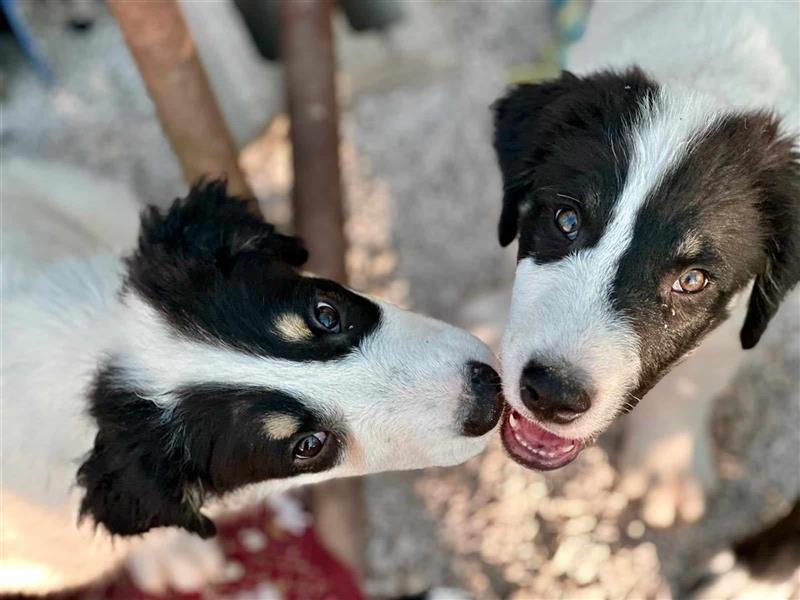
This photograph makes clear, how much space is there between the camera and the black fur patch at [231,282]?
5.44ft

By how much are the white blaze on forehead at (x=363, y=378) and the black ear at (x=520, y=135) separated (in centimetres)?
39

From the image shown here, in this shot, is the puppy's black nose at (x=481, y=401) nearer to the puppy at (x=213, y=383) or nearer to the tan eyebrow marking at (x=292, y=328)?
the puppy at (x=213, y=383)

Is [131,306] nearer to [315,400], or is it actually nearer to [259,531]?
[315,400]

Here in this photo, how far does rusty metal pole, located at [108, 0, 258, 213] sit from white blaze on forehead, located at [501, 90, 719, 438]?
2.77 ft

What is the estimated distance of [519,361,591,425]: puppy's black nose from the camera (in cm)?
150

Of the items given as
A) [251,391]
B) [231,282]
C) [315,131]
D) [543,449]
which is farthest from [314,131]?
[543,449]

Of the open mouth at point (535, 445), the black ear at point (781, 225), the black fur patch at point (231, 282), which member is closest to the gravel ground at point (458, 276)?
the open mouth at point (535, 445)

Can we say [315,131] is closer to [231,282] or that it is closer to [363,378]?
[231,282]

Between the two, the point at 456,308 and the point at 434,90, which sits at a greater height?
the point at 434,90

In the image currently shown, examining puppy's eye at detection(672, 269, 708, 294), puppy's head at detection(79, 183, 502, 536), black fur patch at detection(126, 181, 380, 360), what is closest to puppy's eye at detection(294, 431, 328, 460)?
puppy's head at detection(79, 183, 502, 536)

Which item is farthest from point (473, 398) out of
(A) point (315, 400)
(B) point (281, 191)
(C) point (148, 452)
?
(B) point (281, 191)

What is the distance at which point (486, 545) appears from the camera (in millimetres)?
2598

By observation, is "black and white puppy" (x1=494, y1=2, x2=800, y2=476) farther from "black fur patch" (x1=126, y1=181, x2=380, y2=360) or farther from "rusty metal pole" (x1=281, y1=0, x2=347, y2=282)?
"rusty metal pole" (x1=281, y1=0, x2=347, y2=282)

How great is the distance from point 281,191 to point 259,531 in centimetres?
137
